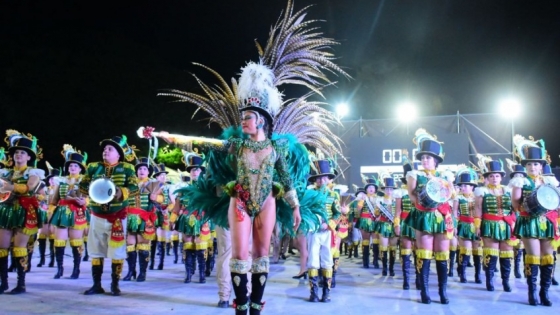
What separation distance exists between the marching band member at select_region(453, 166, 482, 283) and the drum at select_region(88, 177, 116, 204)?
19.4 feet

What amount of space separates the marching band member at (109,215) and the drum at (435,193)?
13.1 ft

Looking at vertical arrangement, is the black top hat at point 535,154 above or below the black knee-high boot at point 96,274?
above

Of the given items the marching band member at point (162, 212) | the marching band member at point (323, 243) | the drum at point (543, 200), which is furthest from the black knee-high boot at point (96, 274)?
the drum at point (543, 200)

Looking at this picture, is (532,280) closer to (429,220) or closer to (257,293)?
(429,220)

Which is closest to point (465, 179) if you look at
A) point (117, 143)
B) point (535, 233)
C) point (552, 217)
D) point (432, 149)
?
point (552, 217)

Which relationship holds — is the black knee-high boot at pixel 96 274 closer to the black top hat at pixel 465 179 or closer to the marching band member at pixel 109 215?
the marching band member at pixel 109 215

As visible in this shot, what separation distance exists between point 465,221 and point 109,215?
6354 millimetres

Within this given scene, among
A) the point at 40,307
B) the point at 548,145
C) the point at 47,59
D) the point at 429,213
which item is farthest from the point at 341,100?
the point at 40,307

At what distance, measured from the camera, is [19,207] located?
22.9 ft

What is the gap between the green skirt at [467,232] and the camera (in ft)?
30.4

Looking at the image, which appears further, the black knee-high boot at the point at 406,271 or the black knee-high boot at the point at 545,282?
the black knee-high boot at the point at 406,271

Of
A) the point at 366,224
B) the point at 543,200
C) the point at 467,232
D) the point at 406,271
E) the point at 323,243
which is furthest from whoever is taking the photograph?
the point at 366,224

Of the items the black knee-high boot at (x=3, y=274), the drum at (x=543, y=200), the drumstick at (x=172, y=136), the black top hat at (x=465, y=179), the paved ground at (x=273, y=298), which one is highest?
the black top hat at (x=465, y=179)

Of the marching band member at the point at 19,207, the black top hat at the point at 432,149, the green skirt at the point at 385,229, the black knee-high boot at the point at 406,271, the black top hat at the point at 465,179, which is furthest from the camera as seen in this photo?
the green skirt at the point at 385,229
